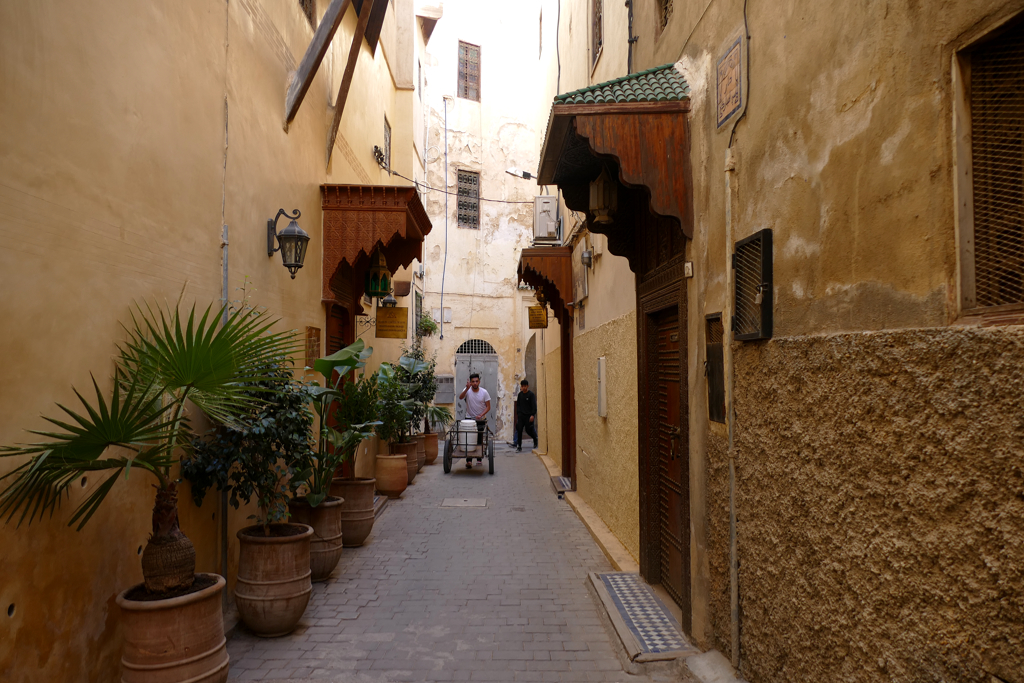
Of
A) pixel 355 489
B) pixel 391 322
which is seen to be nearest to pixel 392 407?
pixel 391 322

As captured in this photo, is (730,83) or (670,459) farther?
(670,459)

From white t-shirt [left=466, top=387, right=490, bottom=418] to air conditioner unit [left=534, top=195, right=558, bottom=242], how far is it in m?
3.43

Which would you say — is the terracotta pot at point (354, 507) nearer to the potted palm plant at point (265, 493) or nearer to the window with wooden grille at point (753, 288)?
the potted palm plant at point (265, 493)

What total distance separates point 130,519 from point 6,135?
7.04 feet

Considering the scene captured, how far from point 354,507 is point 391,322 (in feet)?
15.1

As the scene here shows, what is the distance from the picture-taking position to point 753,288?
349cm

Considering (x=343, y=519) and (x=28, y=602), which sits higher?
(x=28, y=602)

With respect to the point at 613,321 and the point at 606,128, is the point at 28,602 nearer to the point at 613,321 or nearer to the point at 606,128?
the point at 606,128

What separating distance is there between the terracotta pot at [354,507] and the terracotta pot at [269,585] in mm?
2408

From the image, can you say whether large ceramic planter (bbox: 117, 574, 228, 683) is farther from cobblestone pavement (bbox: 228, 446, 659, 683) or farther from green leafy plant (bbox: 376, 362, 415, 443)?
green leafy plant (bbox: 376, 362, 415, 443)

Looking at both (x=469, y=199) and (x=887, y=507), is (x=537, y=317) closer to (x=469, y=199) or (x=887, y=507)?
(x=469, y=199)

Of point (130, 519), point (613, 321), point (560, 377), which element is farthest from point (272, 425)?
point (560, 377)

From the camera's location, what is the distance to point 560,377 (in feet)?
41.8

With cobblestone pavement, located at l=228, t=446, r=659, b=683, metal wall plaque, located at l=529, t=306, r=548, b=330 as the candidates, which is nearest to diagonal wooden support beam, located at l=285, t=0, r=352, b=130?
cobblestone pavement, located at l=228, t=446, r=659, b=683
